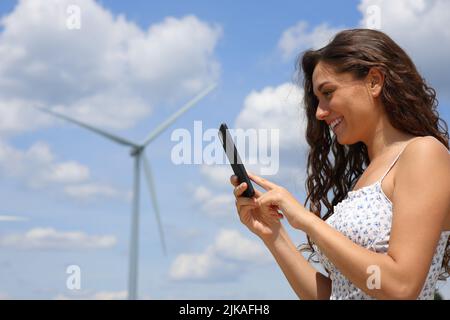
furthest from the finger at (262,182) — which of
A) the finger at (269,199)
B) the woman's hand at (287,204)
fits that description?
the finger at (269,199)

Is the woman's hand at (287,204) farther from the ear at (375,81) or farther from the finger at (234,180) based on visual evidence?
the ear at (375,81)

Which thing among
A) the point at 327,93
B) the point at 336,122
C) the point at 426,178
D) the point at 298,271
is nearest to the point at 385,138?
the point at 336,122

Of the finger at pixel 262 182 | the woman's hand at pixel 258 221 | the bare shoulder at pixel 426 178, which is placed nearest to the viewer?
the bare shoulder at pixel 426 178

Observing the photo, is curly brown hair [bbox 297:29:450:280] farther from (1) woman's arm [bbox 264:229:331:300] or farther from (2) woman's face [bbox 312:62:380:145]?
(1) woman's arm [bbox 264:229:331:300]

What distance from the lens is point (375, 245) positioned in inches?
126

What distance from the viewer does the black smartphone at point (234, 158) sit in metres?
3.50

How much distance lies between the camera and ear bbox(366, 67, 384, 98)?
3.51 meters

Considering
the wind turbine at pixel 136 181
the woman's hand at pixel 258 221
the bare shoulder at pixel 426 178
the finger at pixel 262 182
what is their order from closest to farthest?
the bare shoulder at pixel 426 178, the finger at pixel 262 182, the woman's hand at pixel 258 221, the wind turbine at pixel 136 181

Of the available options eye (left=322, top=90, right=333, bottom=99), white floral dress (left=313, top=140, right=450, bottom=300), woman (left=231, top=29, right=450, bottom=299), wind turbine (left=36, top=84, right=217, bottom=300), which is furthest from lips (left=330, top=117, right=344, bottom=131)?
wind turbine (left=36, top=84, right=217, bottom=300)

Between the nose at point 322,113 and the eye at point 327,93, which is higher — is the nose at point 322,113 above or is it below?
below

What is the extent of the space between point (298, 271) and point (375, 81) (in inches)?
46.4

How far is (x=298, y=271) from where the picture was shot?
12.7 ft
